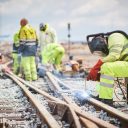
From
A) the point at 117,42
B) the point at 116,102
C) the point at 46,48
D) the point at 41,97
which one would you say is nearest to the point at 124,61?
the point at 117,42

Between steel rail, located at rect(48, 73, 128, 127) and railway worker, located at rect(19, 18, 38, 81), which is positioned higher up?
railway worker, located at rect(19, 18, 38, 81)

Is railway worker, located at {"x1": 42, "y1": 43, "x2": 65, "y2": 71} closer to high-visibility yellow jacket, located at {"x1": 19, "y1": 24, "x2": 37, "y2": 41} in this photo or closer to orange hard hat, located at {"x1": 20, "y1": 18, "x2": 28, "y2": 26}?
high-visibility yellow jacket, located at {"x1": 19, "y1": 24, "x2": 37, "y2": 41}

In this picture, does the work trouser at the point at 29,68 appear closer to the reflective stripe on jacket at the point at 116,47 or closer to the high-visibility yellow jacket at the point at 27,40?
the high-visibility yellow jacket at the point at 27,40

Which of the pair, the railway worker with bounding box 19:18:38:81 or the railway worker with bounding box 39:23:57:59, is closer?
the railway worker with bounding box 19:18:38:81

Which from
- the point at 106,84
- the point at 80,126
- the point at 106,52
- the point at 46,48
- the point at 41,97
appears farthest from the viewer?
the point at 46,48

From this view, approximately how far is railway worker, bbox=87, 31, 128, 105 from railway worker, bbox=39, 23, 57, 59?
27.6ft

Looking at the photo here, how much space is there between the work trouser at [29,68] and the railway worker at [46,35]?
2.62 meters

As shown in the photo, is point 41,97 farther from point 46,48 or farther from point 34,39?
point 46,48

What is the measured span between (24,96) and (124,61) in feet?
8.37

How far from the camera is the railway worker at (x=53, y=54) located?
15633 millimetres

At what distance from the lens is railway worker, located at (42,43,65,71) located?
1563 centimetres

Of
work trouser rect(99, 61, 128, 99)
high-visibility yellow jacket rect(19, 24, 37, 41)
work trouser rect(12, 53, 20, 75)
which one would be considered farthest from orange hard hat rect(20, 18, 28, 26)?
work trouser rect(99, 61, 128, 99)

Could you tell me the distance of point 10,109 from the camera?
720 centimetres

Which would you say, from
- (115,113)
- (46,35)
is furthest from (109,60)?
(46,35)
